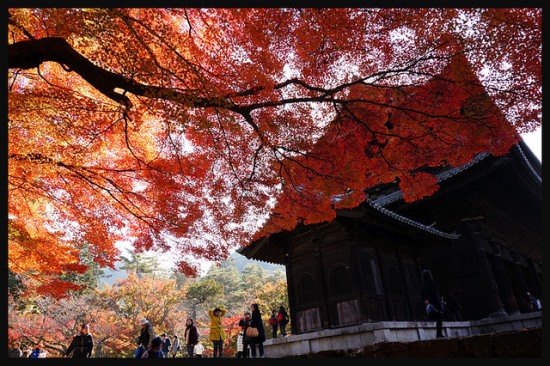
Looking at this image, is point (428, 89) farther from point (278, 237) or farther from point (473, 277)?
point (473, 277)

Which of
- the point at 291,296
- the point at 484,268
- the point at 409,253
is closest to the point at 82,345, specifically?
the point at 291,296

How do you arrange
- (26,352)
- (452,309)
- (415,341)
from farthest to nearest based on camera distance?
(26,352) → (452,309) → (415,341)

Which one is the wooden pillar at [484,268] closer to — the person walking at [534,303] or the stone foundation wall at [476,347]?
the person walking at [534,303]

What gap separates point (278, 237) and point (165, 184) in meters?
4.11

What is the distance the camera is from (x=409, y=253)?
38.8ft

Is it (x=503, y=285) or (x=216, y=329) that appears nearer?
(x=216, y=329)

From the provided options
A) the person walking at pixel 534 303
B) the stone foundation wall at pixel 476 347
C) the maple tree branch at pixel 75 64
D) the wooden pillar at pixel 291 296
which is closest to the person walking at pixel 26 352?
the wooden pillar at pixel 291 296

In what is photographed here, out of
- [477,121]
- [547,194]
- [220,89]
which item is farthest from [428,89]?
[220,89]

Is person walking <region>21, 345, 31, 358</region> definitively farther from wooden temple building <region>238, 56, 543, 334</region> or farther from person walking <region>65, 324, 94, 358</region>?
wooden temple building <region>238, 56, 543, 334</region>

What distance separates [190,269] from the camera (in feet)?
37.7

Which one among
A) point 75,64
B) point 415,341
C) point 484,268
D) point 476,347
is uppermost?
point 75,64

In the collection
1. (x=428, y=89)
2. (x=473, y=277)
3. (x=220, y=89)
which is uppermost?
(x=428, y=89)

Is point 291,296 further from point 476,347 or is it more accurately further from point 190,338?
point 476,347

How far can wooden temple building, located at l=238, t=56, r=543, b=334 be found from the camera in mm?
9867
